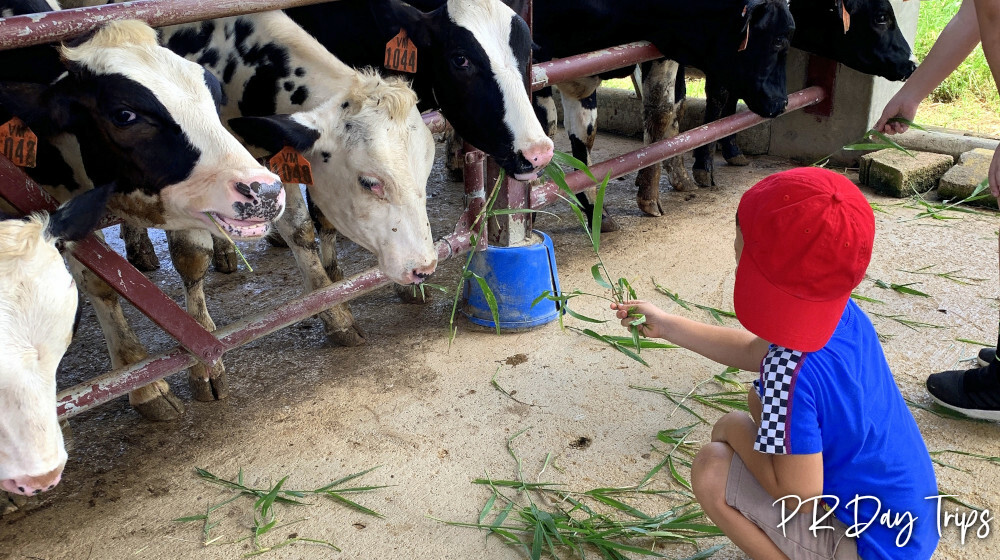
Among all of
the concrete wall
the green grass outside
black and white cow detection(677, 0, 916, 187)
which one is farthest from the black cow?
the green grass outside

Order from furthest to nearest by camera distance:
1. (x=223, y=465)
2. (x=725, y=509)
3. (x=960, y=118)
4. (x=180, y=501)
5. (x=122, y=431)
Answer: (x=960, y=118) → (x=122, y=431) → (x=223, y=465) → (x=180, y=501) → (x=725, y=509)

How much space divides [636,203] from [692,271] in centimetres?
125

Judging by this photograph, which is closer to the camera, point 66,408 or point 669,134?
point 66,408

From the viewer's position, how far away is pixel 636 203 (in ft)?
17.6

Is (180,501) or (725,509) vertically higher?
(725,509)

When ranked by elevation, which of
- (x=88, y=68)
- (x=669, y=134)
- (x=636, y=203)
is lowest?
(x=636, y=203)

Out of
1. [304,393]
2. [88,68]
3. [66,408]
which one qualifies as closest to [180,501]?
[66,408]

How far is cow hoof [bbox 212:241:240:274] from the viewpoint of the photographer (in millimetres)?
4387

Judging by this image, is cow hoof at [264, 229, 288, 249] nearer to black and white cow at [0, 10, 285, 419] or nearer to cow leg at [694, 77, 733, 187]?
black and white cow at [0, 10, 285, 419]

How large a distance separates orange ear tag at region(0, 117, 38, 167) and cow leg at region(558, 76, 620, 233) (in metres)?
3.08

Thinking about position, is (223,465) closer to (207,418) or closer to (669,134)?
(207,418)

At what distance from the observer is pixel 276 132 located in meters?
2.76

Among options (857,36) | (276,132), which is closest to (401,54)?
(276,132)

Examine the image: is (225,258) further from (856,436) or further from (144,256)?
(856,436)
